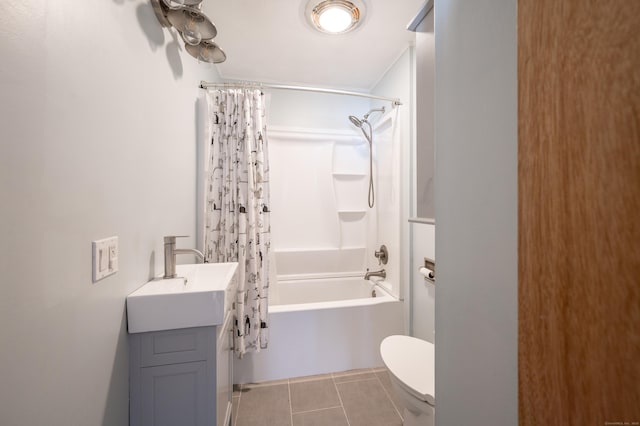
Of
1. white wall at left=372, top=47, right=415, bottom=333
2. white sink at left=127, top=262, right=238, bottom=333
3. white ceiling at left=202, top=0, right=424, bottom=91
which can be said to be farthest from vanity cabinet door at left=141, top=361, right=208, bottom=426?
white ceiling at left=202, top=0, right=424, bottom=91

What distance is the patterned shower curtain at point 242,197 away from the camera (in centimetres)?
180

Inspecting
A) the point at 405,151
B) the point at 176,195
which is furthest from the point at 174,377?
the point at 405,151

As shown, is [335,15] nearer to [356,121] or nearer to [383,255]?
[356,121]

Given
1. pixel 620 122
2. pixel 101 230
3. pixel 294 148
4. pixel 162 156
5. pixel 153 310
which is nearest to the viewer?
pixel 620 122

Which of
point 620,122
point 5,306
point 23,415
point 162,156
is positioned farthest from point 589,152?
point 162,156

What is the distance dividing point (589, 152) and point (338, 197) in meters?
2.59

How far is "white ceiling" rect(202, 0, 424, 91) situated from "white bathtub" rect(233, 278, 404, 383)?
2.07 meters

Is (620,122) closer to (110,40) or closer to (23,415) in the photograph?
(23,415)

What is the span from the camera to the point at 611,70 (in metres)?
0.30

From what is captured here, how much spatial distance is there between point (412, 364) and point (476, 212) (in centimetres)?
113

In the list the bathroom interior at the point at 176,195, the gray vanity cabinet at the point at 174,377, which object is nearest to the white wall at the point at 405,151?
the bathroom interior at the point at 176,195

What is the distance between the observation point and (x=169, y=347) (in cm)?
101

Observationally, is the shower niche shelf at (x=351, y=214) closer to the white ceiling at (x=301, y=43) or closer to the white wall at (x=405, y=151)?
the white wall at (x=405, y=151)

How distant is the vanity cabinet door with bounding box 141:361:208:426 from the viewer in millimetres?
1003
